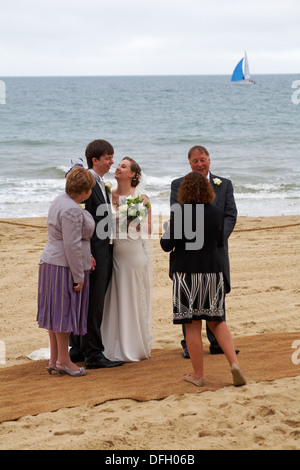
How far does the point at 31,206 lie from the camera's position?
1623 cm

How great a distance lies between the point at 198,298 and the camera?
4.62 metres

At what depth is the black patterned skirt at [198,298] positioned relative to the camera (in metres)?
4.61

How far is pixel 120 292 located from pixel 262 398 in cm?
167

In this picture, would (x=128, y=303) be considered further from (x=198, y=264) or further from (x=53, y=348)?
(x=198, y=264)

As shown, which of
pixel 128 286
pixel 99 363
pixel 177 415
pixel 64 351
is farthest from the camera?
pixel 128 286

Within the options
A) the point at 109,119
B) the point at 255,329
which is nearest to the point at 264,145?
the point at 109,119

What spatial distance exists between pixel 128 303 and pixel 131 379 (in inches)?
30.8

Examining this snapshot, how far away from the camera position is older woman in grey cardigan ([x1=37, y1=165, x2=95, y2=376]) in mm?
4879

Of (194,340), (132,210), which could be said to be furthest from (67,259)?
(194,340)

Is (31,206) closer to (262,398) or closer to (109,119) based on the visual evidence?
(262,398)

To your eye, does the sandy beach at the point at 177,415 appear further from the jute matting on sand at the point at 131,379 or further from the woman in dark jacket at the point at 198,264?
the woman in dark jacket at the point at 198,264

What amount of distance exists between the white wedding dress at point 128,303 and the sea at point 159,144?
2.96 feet

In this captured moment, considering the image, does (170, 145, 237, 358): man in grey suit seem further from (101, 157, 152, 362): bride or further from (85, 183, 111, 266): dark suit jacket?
(85, 183, 111, 266): dark suit jacket

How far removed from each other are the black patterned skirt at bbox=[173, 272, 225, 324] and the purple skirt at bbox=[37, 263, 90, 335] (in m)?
0.88
